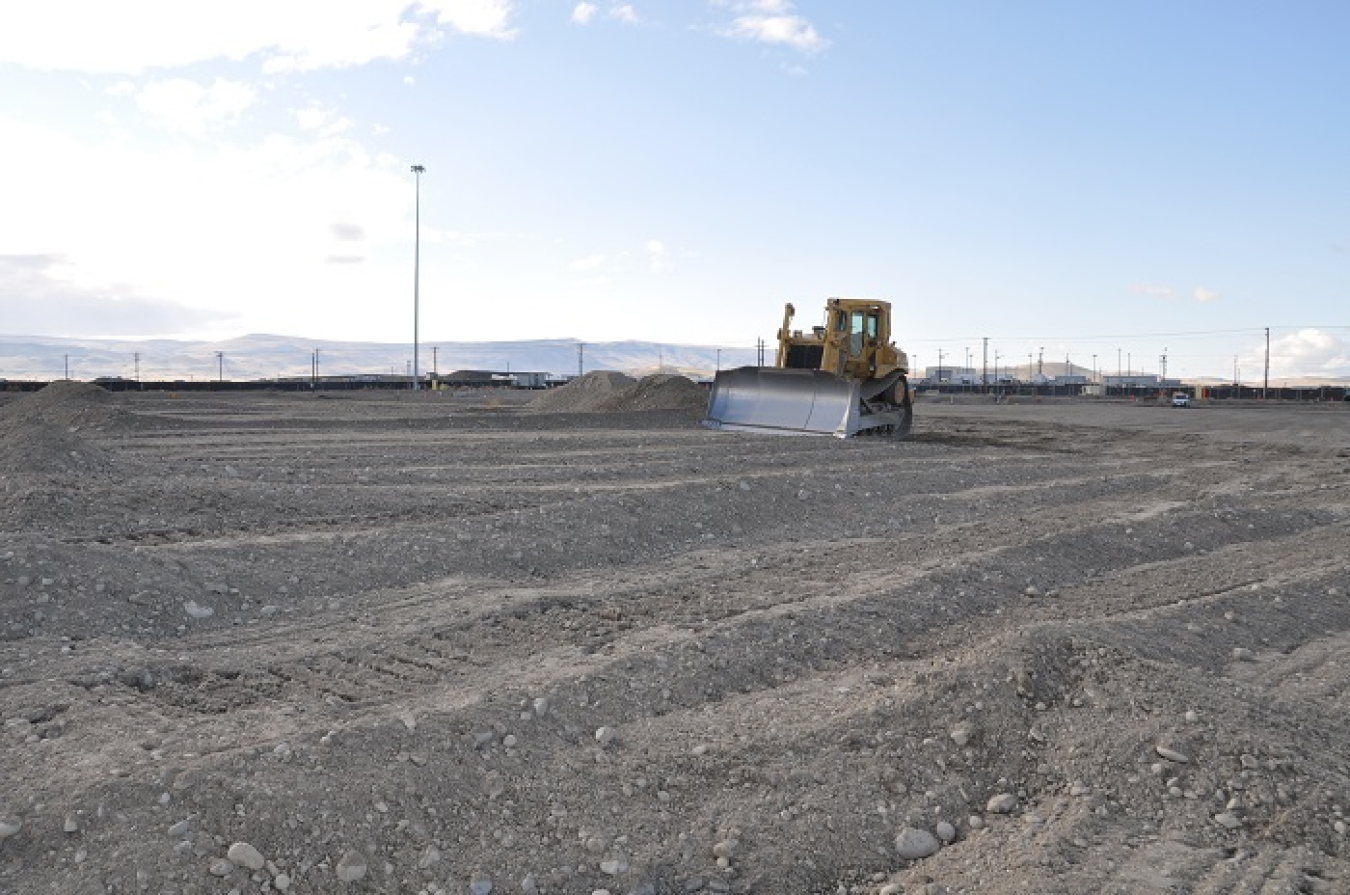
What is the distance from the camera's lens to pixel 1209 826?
451 cm

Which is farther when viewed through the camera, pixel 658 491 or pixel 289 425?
pixel 289 425

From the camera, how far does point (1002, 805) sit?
4.71 metres

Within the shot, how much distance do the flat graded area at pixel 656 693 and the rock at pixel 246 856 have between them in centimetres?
4

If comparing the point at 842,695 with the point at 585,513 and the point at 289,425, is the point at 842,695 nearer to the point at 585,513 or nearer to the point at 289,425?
the point at 585,513

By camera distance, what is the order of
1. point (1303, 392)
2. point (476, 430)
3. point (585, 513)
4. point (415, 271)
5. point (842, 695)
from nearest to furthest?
point (842, 695)
point (585, 513)
point (476, 430)
point (415, 271)
point (1303, 392)

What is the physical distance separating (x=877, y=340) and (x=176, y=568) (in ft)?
57.8

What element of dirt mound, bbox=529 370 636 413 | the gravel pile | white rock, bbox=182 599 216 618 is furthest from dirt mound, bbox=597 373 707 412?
white rock, bbox=182 599 216 618

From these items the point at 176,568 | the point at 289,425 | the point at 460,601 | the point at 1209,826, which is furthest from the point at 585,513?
the point at 289,425

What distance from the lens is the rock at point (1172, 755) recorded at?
4.94 metres

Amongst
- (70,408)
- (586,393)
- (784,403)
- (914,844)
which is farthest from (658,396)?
(914,844)

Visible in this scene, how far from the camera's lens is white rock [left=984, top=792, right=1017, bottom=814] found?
185 inches

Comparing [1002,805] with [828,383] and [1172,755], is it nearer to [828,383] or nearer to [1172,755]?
[1172,755]

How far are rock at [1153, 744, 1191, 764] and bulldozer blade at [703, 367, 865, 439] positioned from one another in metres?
16.3

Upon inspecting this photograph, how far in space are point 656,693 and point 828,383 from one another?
1656 centimetres
